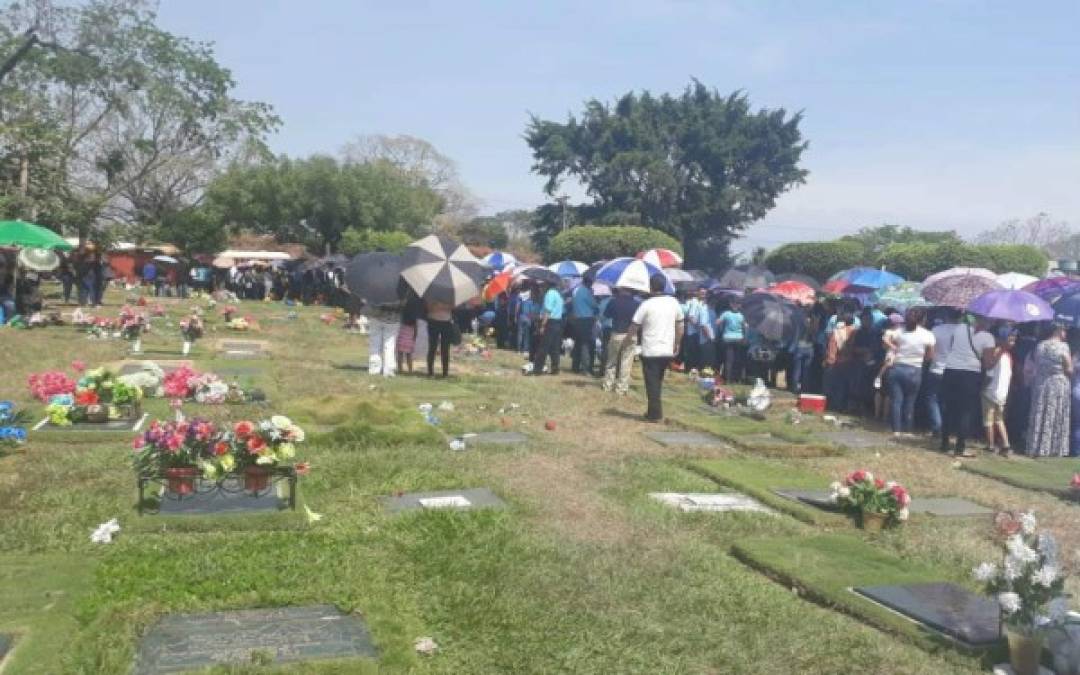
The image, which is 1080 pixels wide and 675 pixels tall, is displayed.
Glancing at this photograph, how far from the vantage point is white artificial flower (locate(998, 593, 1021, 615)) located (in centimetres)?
489

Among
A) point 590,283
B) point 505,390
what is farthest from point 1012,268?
point 505,390

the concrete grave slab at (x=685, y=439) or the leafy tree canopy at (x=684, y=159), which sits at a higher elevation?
the leafy tree canopy at (x=684, y=159)

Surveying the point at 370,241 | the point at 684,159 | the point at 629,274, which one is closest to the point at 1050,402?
the point at 629,274

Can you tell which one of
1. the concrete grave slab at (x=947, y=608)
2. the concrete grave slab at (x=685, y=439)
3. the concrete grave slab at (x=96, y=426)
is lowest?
the concrete grave slab at (x=947, y=608)

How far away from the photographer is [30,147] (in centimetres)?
2664

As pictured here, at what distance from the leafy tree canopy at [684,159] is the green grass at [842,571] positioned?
4822 centimetres

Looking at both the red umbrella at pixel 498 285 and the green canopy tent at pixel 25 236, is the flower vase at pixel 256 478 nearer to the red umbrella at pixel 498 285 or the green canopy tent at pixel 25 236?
the green canopy tent at pixel 25 236

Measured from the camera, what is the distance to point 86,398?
1020 cm

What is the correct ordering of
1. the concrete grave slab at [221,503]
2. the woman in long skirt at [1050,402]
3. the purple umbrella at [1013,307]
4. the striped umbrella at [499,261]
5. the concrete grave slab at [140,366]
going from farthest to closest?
the striped umbrella at [499,261]
the concrete grave slab at [140,366]
the woman in long skirt at [1050,402]
the purple umbrella at [1013,307]
the concrete grave slab at [221,503]

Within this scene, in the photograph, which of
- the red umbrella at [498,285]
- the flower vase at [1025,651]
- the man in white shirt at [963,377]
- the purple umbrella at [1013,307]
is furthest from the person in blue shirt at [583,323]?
the flower vase at [1025,651]

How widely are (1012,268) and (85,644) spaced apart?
4149cm

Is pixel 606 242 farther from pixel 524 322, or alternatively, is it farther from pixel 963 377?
pixel 963 377

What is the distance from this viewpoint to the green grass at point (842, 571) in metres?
5.72

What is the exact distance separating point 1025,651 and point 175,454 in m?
5.57
